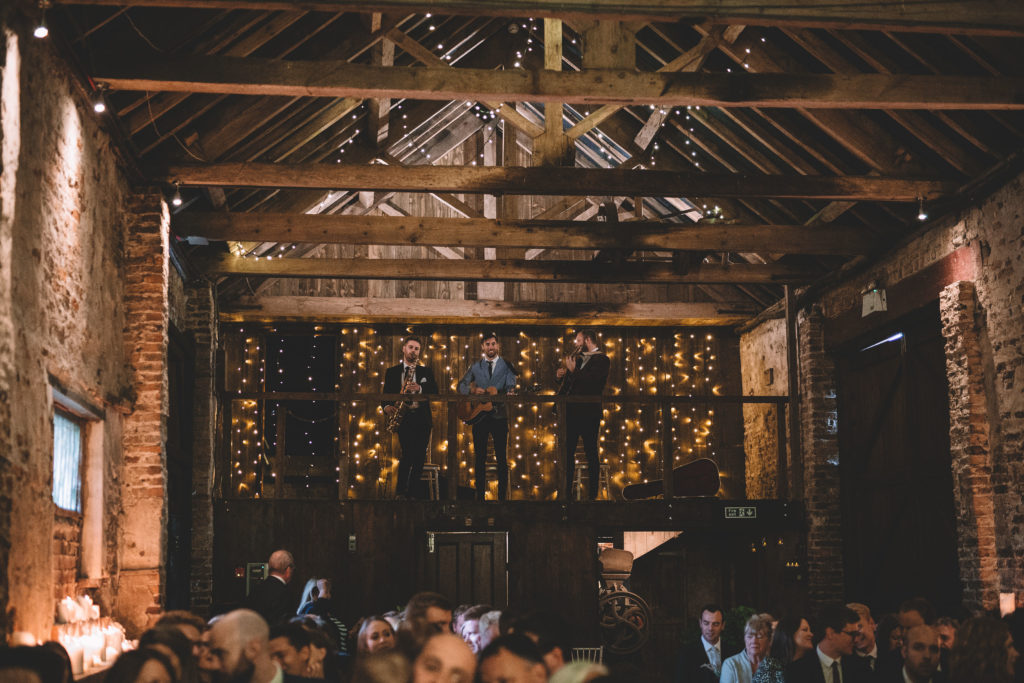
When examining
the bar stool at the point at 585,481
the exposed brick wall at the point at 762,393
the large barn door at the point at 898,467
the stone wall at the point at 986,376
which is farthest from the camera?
the exposed brick wall at the point at 762,393

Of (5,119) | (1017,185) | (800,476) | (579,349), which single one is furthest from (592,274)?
(5,119)

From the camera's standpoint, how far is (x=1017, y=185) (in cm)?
894

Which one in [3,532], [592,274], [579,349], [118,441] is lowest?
[3,532]

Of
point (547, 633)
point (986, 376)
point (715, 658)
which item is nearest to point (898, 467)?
point (986, 376)

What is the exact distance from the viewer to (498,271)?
12594mm

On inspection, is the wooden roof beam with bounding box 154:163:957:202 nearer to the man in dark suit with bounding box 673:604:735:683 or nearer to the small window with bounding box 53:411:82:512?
the small window with bounding box 53:411:82:512

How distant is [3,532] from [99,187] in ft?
10.7

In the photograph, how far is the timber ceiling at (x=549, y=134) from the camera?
7367 millimetres

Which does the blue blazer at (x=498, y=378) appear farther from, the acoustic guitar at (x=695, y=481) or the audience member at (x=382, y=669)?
the audience member at (x=382, y=669)

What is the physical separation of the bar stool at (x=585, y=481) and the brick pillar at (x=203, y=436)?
14.8 ft

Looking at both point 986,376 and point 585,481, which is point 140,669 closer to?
point 986,376

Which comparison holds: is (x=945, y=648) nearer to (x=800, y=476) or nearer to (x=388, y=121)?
(x=800, y=476)

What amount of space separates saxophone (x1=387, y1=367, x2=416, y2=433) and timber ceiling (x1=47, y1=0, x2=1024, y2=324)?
1.17m

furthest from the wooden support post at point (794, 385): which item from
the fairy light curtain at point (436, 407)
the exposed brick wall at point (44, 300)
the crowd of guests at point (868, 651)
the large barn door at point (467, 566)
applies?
the exposed brick wall at point (44, 300)
